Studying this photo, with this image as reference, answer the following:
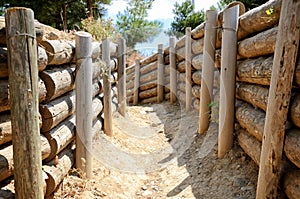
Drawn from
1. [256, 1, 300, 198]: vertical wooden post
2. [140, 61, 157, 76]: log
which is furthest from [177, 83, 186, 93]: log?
[256, 1, 300, 198]: vertical wooden post

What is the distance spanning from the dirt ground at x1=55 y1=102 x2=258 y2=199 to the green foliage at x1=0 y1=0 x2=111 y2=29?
3931 mm

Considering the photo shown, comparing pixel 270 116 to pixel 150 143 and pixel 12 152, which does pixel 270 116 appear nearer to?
pixel 12 152

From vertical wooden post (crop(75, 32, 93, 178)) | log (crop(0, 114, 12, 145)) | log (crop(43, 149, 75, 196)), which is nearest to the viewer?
log (crop(0, 114, 12, 145))

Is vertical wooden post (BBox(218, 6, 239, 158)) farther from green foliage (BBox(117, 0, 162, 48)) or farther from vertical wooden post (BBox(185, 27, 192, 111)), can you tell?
green foliage (BBox(117, 0, 162, 48))

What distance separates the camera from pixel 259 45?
116 inches

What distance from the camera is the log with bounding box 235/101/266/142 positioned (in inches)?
110

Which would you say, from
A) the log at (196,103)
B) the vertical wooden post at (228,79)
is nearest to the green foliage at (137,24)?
the log at (196,103)

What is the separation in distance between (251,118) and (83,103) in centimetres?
178

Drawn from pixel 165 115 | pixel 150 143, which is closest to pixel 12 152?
pixel 150 143

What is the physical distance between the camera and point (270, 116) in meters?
2.24

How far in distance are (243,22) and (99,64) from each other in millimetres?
2185

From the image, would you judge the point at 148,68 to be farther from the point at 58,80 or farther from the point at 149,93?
the point at 58,80

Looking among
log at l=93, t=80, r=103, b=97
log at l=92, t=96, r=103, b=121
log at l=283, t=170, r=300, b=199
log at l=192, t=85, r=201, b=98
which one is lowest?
log at l=283, t=170, r=300, b=199

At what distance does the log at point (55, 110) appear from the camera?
8.19 feet
